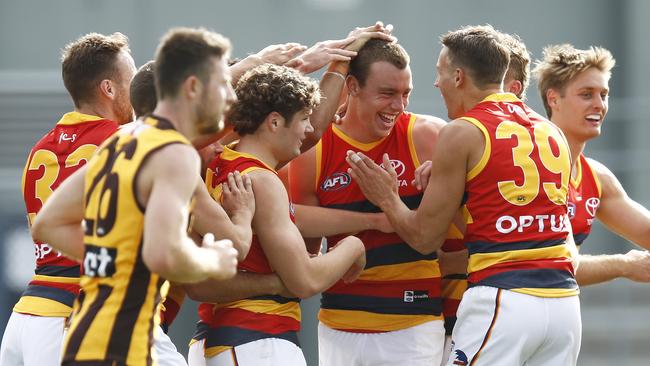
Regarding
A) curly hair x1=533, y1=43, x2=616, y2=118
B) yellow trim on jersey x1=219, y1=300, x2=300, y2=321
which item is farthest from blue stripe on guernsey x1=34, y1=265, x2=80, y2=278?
curly hair x1=533, y1=43, x2=616, y2=118

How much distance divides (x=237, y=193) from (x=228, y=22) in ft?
25.9

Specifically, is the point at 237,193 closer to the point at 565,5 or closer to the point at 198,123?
the point at 198,123

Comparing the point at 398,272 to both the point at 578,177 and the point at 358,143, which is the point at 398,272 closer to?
the point at 358,143

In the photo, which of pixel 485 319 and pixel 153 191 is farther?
pixel 485 319

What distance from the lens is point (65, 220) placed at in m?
4.63

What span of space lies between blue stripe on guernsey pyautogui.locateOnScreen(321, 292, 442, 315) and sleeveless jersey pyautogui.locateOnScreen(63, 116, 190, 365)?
219 centimetres

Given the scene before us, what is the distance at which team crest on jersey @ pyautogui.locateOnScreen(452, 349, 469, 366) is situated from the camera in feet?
18.0

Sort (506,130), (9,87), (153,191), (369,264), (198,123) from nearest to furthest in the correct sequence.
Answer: (153,191)
(198,123)
(506,130)
(369,264)
(9,87)

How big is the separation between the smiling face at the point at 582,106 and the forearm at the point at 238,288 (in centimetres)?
244

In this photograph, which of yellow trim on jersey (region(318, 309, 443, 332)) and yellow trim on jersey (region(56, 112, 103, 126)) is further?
yellow trim on jersey (region(318, 309, 443, 332))

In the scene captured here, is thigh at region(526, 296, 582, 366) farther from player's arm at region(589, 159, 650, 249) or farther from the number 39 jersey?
player's arm at region(589, 159, 650, 249)

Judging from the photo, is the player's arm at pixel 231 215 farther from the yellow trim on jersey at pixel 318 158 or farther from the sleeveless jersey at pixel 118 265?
the yellow trim on jersey at pixel 318 158

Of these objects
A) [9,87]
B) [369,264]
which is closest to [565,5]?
[9,87]

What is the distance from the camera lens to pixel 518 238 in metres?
5.46
